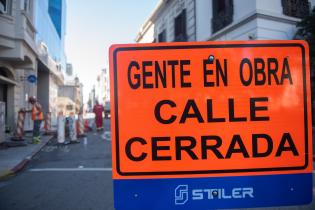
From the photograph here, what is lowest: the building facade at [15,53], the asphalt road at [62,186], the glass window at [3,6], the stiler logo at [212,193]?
the asphalt road at [62,186]

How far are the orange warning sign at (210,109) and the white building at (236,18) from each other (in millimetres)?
→ 11400

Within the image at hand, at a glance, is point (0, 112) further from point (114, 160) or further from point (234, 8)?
point (234, 8)

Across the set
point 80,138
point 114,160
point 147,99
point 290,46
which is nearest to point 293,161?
point 290,46

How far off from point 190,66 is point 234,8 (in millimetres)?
13383

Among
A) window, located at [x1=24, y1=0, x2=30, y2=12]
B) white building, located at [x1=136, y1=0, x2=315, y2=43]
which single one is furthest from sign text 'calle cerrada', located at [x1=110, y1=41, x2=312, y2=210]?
window, located at [x1=24, y1=0, x2=30, y2=12]

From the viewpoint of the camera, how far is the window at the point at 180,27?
19134 millimetres

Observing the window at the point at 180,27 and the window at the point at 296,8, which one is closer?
the window at the point at 296,8

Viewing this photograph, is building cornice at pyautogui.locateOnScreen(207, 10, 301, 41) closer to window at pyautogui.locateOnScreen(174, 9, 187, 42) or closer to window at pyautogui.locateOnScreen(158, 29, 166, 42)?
window at pyautogui.locateOnScreen(174, 9, 187, 42)

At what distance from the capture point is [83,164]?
705 cm

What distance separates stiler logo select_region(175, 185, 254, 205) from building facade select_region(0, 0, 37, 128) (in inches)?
482

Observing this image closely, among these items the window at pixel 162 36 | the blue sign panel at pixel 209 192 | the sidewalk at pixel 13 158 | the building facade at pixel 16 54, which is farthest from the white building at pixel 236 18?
the blue sign panel at pixel 209 192

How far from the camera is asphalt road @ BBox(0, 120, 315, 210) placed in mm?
4027

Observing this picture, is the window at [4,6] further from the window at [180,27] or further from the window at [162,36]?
the window at [162,36]

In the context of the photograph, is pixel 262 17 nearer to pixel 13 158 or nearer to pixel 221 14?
pixel 221 14
